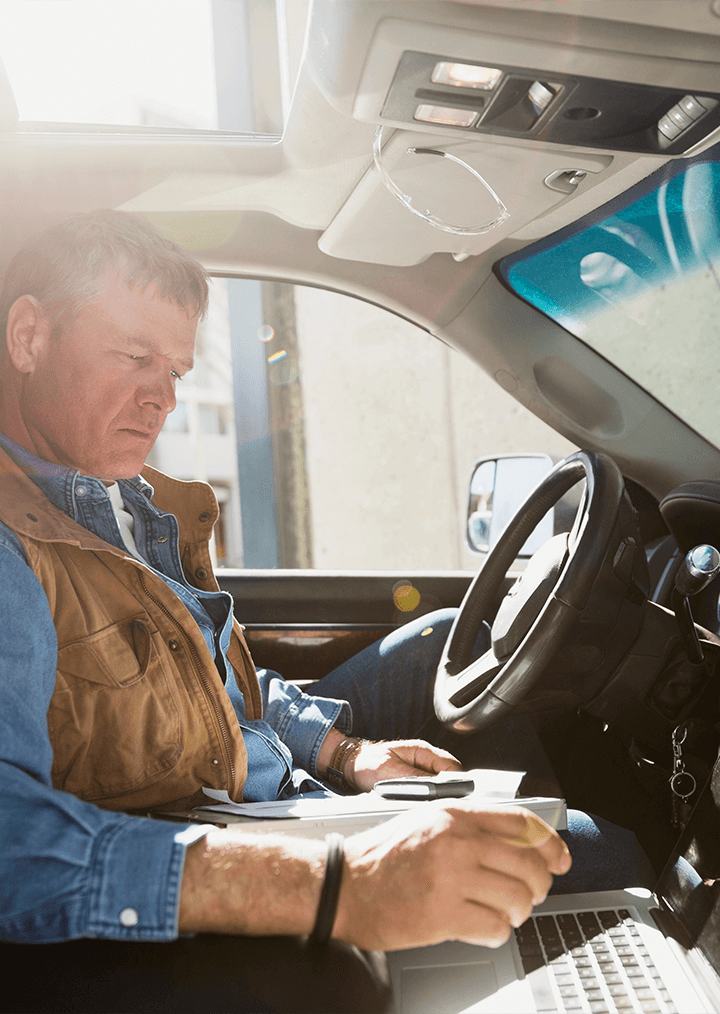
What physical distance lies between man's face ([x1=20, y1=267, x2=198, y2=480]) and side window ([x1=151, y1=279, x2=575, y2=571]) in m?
3.28

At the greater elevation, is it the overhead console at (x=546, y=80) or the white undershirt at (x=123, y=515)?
the overhead console at (x=546, y=80)

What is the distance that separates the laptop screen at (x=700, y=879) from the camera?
0.90 metres

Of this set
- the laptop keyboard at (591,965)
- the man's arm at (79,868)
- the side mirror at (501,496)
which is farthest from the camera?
the side mirror at (501,496)

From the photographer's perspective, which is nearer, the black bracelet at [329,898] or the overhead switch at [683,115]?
the black bracelet at [329,898]

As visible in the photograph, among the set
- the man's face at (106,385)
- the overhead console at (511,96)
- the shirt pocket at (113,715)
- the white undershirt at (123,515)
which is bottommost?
the shirt pocket at (113,715)

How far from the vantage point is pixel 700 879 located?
0.97 meters

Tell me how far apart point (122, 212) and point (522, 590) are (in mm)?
909

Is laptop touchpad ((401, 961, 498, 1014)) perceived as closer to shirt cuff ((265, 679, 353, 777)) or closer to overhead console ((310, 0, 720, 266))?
shirt cuff ((265, 679, 353, 777))

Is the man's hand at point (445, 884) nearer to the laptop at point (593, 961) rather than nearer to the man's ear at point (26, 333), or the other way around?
the laptop at point (593, 961)

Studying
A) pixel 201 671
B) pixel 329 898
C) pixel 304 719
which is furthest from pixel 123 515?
pixel 329 898

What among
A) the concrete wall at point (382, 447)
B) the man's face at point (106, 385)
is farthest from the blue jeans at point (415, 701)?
the concrete wall at point (382, 447)

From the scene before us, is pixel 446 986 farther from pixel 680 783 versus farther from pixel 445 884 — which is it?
pixel 680 783

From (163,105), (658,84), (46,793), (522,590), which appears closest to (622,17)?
(658,84)

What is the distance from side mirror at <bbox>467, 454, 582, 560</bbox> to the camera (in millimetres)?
1850
